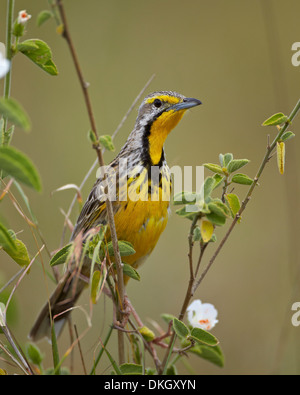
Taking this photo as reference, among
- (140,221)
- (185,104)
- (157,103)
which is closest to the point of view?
(140,221)

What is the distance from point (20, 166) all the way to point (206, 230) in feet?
2.07

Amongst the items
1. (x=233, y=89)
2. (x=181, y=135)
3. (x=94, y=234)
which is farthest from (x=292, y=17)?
(x=94, y=234)

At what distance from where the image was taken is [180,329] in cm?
184

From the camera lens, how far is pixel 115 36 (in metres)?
4.82

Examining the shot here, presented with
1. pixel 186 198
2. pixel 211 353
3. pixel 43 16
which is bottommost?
pixel 211 353

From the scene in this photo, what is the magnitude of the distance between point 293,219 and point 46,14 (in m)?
2.52

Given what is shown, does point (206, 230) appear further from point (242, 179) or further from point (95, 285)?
point (95, 285)

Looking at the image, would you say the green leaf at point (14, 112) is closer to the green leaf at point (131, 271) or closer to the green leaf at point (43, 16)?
the green leaf at point (43, 16)

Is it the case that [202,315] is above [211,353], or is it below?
above

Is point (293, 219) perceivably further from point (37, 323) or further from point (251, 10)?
point (251, 10)

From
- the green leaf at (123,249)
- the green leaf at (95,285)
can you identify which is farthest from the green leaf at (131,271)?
the green leaf at (95,285)

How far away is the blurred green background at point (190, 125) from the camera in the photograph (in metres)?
3.72

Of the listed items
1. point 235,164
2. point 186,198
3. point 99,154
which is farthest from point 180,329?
point 99,154

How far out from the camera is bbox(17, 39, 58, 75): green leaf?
65.2 inches
